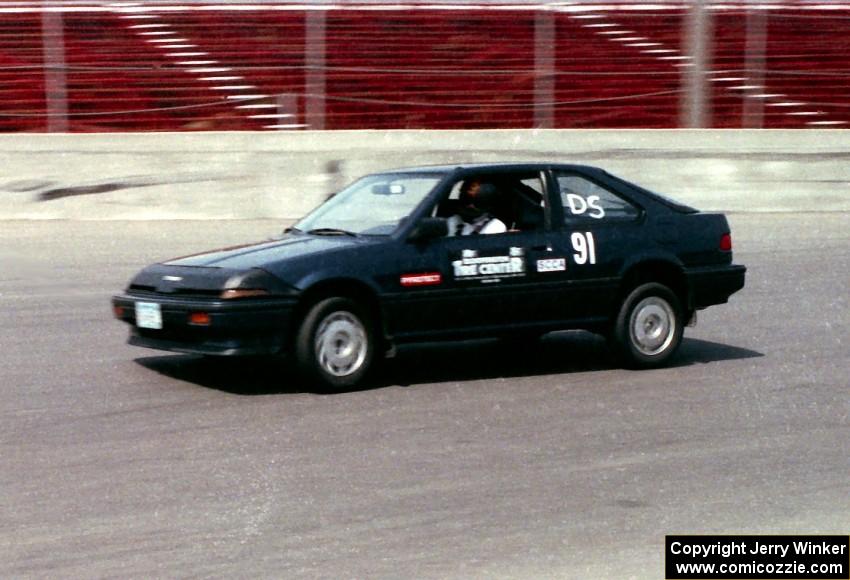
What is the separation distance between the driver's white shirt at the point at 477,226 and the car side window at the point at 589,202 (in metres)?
0.51

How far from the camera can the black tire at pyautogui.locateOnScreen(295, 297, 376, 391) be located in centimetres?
852

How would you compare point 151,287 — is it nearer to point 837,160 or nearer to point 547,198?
point 547,198

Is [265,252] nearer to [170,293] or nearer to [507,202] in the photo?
[170,293]

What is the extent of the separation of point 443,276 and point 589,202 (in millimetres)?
1345

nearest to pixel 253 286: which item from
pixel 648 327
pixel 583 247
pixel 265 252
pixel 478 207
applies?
pixel 265 252

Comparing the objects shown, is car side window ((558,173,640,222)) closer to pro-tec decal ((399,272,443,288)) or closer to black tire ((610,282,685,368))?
black tire ((610,282,685,368))

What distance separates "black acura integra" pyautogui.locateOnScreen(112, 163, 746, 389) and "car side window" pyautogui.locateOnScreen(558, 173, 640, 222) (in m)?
0.01

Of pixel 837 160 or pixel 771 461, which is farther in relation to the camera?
pixel 837 160

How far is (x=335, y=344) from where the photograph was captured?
867 centimetres

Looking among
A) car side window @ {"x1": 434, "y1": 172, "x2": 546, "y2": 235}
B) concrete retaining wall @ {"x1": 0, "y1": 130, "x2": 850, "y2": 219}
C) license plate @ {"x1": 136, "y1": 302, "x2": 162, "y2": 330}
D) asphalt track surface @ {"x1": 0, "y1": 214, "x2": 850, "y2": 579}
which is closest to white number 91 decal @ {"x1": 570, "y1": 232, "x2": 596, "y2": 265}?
car side window @ {"x1": 434, "y1": 172, "x2": 546, "y2": 235}

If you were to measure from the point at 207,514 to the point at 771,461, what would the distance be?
2898 millimetres

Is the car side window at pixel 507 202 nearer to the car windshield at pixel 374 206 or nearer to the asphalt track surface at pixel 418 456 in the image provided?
the car windshield at pixel 374 206

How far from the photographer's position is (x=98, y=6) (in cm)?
2055

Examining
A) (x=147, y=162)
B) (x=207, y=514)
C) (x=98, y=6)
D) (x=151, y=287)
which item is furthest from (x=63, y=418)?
(x=98, y=6)
